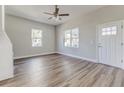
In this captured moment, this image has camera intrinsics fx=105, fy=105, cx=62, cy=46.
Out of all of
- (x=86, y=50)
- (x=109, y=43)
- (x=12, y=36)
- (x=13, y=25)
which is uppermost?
(x=13, y=25)

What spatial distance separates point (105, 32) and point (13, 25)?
513cm

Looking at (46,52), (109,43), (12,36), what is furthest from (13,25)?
(109,43)

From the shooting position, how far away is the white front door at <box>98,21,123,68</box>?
432 cm

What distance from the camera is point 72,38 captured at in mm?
7637

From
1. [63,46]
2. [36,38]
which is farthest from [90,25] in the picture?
[36,38]

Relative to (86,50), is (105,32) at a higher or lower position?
higher

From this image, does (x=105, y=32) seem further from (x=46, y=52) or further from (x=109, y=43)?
(x=46, y=52)

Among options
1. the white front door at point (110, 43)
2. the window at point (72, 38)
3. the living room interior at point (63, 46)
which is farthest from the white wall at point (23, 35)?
the white front door at point (110, 43)

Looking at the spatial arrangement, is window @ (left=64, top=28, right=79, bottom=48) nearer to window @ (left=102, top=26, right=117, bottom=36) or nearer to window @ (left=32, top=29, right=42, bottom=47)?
window @ (left=32, top=29, right=42, bottom=47)

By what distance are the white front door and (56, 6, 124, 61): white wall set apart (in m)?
0.31

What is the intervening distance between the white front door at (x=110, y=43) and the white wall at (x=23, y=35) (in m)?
4.70

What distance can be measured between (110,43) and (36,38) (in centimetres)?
535

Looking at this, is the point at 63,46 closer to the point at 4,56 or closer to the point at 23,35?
the point at 23,35
